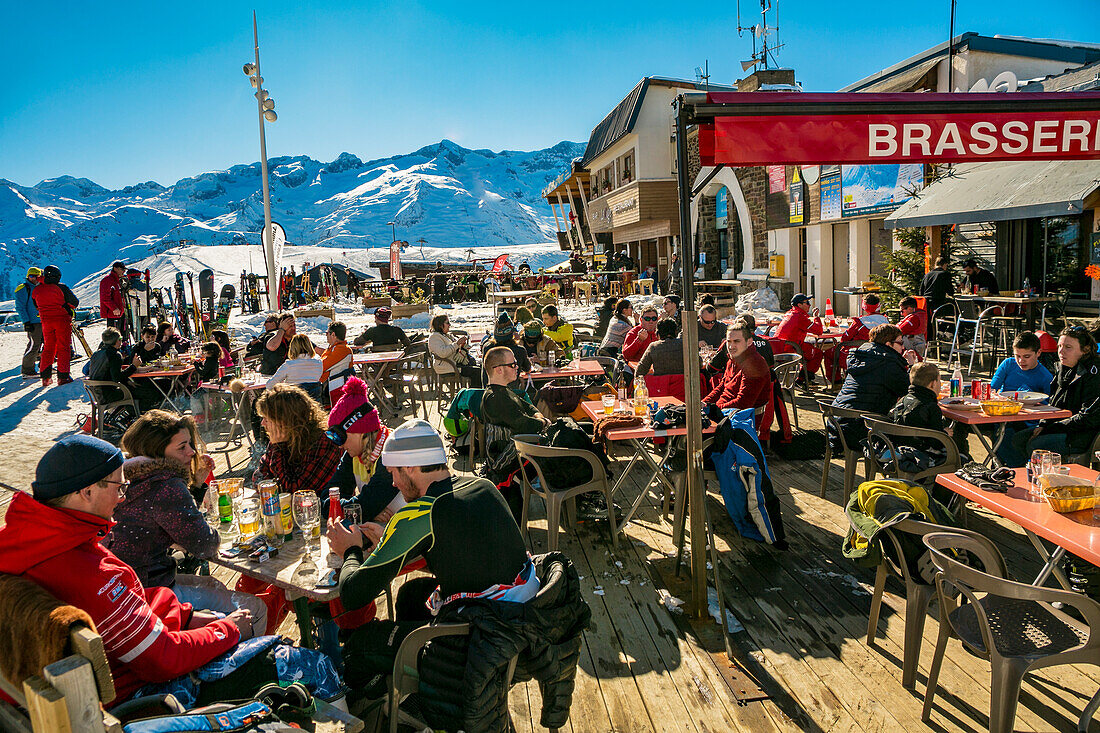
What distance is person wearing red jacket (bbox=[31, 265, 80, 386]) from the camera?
10.8 meters

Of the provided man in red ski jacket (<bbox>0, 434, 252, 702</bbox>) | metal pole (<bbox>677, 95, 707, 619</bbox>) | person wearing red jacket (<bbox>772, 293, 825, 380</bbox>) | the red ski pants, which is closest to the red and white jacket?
man in red ski jacket (<bbox>0, 434, 252, 702</bbox>)

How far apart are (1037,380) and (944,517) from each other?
3150 millimetres

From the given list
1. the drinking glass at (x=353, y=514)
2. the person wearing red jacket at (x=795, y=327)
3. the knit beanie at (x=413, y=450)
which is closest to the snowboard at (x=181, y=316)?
the person wearing red jacket at (x=795, y=327)

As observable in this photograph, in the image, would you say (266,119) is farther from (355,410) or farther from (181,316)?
(355,410)

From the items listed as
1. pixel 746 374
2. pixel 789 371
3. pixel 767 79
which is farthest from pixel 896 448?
pixel 767 79

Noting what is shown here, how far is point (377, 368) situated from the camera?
9.30 meters

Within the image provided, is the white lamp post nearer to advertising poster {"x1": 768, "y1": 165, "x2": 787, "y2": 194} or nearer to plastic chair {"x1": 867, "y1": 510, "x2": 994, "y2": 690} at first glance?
advertising poster {"x1": 768, "y1": 165, "x2": 787, "y2": 194}

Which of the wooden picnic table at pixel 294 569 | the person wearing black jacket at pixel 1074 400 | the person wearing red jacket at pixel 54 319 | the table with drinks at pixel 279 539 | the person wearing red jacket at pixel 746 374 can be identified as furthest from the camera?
the person wearing red jacket at pixel 54 319

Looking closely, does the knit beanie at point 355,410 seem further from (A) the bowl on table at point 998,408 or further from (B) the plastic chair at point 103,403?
(B) the plastic chair at point 103,403

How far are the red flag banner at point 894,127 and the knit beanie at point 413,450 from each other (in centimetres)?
182

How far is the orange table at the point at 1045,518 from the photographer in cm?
256

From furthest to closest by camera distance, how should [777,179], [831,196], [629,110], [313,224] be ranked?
[313,224] → [629,110] → [777,179] → [831,196]

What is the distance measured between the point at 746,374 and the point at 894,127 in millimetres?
2646

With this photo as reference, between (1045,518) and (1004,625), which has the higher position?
(1045,518)
